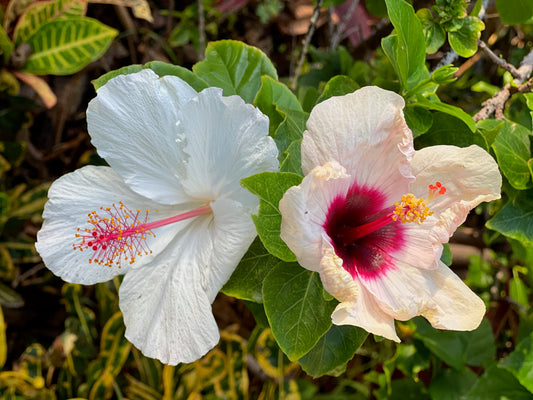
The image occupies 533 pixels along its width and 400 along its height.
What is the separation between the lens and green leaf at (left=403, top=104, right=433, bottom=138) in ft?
2.77

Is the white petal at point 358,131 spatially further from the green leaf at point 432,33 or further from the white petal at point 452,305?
the green leaf at point 432,33

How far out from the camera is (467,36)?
887mm

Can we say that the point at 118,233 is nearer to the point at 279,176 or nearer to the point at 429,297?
the point at 279,176

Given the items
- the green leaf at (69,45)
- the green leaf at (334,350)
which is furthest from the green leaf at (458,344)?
the green leaf at (69,45)

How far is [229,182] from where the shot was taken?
749mm

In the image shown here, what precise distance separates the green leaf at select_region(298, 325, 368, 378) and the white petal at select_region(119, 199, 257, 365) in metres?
0.19

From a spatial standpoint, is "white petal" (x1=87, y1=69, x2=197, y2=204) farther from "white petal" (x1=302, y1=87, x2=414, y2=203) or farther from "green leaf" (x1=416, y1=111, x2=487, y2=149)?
"green leaf" (x1=416, y1=111, x2=487, y2=149)

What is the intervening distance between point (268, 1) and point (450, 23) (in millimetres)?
1572

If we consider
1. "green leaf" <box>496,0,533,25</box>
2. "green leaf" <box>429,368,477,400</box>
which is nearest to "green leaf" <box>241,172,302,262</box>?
"green leaf" <box>496,0,533,25</box>

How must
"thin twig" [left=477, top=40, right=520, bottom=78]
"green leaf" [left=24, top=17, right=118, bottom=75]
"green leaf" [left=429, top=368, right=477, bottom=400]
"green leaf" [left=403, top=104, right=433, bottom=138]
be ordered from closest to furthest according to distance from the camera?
"green leaf" [left=403, top=104, right=433, bottom=138]
"thin twig" [left=477, top=40, right=520, bottom=78]
"green leaf" [left=429, top=368, right=477, bottom=400]
"green leaf" [left=24, top=17, right=118, bottom=75]

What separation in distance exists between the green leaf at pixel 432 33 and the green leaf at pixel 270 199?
16.0 inches

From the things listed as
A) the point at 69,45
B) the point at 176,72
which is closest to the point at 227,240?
the point at 176,72

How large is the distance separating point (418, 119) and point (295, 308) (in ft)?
1.25

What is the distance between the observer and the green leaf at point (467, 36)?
877 millimetres
